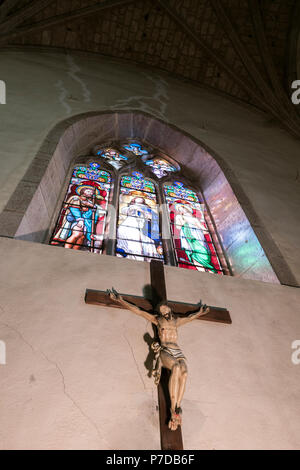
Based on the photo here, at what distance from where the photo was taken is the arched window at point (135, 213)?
3871mm

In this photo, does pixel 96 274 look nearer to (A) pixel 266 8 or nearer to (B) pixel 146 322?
(B) pixel 146 322

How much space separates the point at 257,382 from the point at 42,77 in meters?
6.63

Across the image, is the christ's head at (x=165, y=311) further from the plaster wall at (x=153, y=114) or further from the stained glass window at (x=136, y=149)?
the stained glass window at (x=136, y=149)

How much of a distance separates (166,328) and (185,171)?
4.29 metres

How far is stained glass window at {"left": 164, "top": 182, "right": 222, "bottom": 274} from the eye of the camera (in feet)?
13.1

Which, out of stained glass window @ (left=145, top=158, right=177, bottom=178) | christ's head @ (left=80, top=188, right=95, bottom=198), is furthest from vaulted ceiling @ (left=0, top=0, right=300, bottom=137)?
christ's head @ (left=80, top=188, right=95, bottom=198)

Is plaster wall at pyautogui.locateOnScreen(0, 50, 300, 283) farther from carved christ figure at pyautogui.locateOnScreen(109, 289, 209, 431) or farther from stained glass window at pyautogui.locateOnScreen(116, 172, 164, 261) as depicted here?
carved christ figure at pyautogui.locateOnScreen(109, 289, 209, 431)

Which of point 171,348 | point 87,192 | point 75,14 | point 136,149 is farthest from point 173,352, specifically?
point 75,14

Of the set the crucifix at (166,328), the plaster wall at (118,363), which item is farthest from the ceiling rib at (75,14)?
the crucifix at (166,328)

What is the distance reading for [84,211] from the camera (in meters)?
4.29

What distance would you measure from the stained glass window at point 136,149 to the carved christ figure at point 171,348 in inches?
165

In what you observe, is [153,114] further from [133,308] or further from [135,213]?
[133,308]

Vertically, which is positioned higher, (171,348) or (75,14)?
(75,14)
